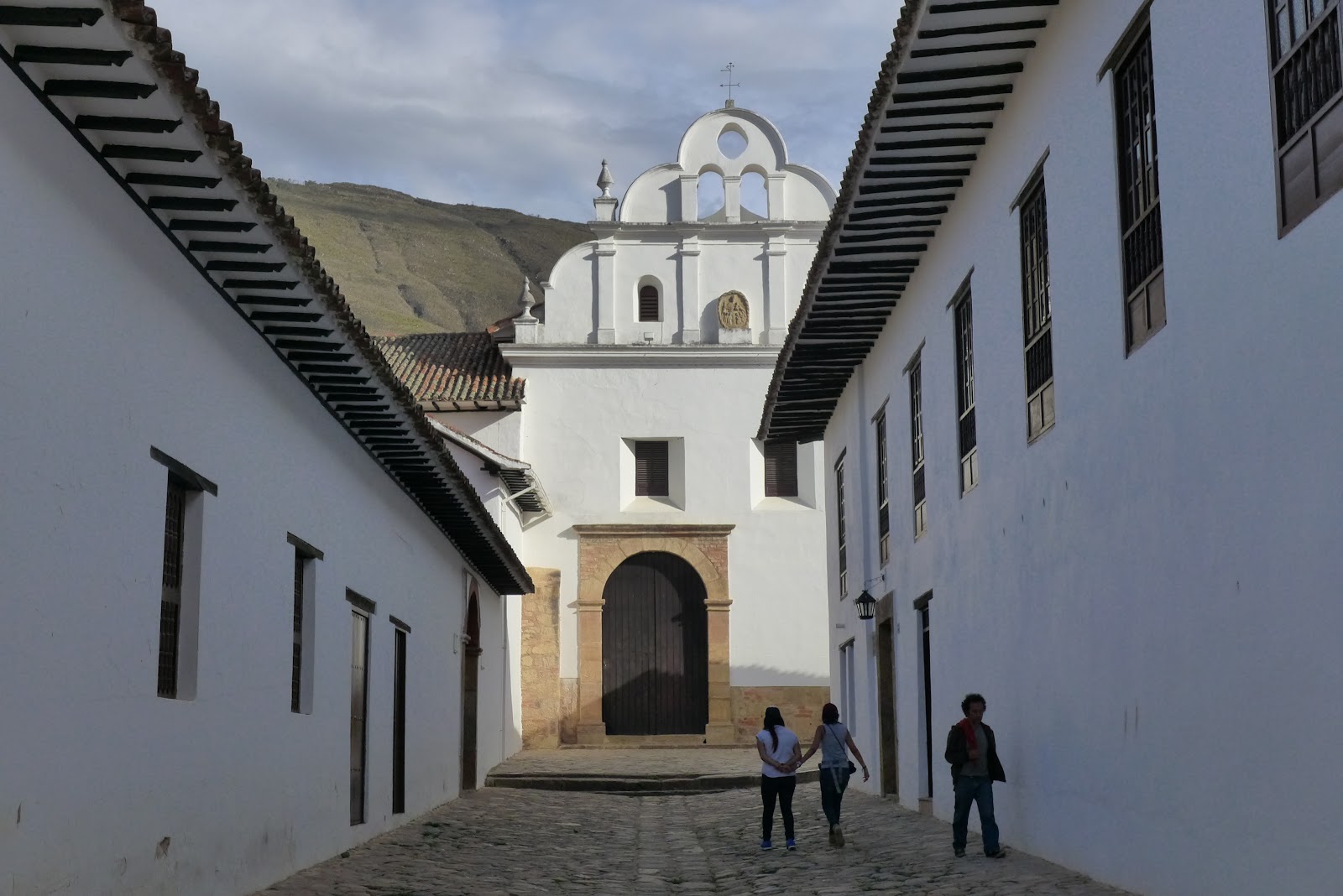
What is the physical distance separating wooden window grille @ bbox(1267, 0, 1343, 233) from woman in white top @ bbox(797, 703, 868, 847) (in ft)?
21.9

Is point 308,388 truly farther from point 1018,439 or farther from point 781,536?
point 781,536

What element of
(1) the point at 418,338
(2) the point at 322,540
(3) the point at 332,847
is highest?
(1) the point at 418,338

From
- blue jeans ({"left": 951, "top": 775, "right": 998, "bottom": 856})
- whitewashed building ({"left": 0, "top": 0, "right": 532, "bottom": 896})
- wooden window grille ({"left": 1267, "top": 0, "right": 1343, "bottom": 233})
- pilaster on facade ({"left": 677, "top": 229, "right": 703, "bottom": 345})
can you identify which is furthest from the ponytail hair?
pilaster on facade ({"left": 677, "top": 229, "right": 703, "bottom": 345})

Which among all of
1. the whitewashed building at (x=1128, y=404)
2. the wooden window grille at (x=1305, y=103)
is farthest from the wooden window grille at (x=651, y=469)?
the wooden window grille at (x=1305, y=103)

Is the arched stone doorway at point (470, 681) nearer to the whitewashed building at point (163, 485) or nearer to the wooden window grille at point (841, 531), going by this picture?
the wooden window grille at point (841, 531)

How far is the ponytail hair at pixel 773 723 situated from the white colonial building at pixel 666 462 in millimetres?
15459

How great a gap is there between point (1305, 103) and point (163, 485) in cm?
532

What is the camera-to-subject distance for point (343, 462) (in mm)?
12109

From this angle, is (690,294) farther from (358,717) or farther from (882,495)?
(358,717)

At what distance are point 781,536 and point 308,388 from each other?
58.7 feet

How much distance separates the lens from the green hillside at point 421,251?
112 meters

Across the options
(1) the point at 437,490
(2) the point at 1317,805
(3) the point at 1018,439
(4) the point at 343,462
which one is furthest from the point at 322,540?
(2) the point at 1317,805

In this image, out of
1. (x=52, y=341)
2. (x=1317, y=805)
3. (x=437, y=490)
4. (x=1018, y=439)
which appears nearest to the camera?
(x=1317, y=805)

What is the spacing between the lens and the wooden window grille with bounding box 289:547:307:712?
36.7 feet
